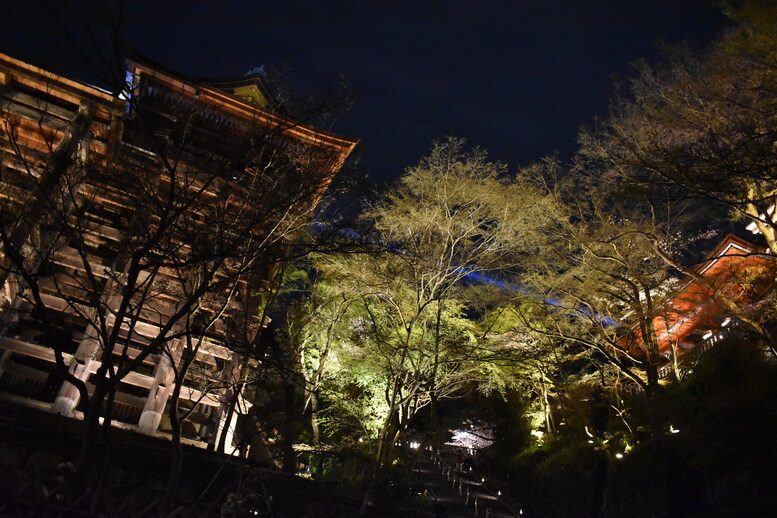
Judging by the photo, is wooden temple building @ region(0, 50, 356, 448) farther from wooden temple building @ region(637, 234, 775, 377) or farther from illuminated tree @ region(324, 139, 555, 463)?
wooden temple building @ region(637, 234, 775, 377)

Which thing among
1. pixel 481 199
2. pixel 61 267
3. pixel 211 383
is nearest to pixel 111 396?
pixel 211 383

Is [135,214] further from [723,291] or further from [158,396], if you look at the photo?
[723,291]

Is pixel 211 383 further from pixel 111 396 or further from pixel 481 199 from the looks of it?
pixel 481 199

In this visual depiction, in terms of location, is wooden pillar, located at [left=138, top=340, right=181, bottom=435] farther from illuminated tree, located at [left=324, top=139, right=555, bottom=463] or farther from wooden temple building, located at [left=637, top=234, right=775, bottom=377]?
wooden temple building, located at [left=637, top=234, right=775, bottom=377]

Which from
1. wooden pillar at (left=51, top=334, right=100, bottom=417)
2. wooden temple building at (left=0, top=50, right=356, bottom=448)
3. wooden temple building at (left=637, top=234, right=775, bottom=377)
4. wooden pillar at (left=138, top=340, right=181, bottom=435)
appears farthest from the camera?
wooden temple building at (left=637, top=234, right=775, bottom=377)

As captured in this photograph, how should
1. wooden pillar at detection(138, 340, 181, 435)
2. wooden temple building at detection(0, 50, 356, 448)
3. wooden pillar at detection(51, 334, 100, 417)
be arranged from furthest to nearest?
wooden pillar at detection(138, 340, 181, 435) < wooden pillar at detection(51, 334, 100, 417) < wooden temple building at detection(0, 50, 356, 448)

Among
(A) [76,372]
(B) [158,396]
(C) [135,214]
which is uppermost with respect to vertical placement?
(C) [135,214]

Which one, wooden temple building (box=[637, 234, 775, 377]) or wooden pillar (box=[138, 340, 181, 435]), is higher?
wooden temple building (box=[637, 234, 775, 377])

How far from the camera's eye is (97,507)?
4.96 metres

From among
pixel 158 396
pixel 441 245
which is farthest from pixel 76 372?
pixel 441 245

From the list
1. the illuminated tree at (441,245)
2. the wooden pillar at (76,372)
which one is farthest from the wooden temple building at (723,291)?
the wooden pillar at (76,372)

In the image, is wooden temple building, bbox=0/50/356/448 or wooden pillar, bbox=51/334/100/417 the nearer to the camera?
wooden temple building, bbox=0/50/356/448

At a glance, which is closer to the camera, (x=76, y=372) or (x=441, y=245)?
(x=76, y=372)

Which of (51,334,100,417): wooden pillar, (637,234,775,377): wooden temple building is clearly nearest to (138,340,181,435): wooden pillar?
(51,334,100,417): wooden pillar
